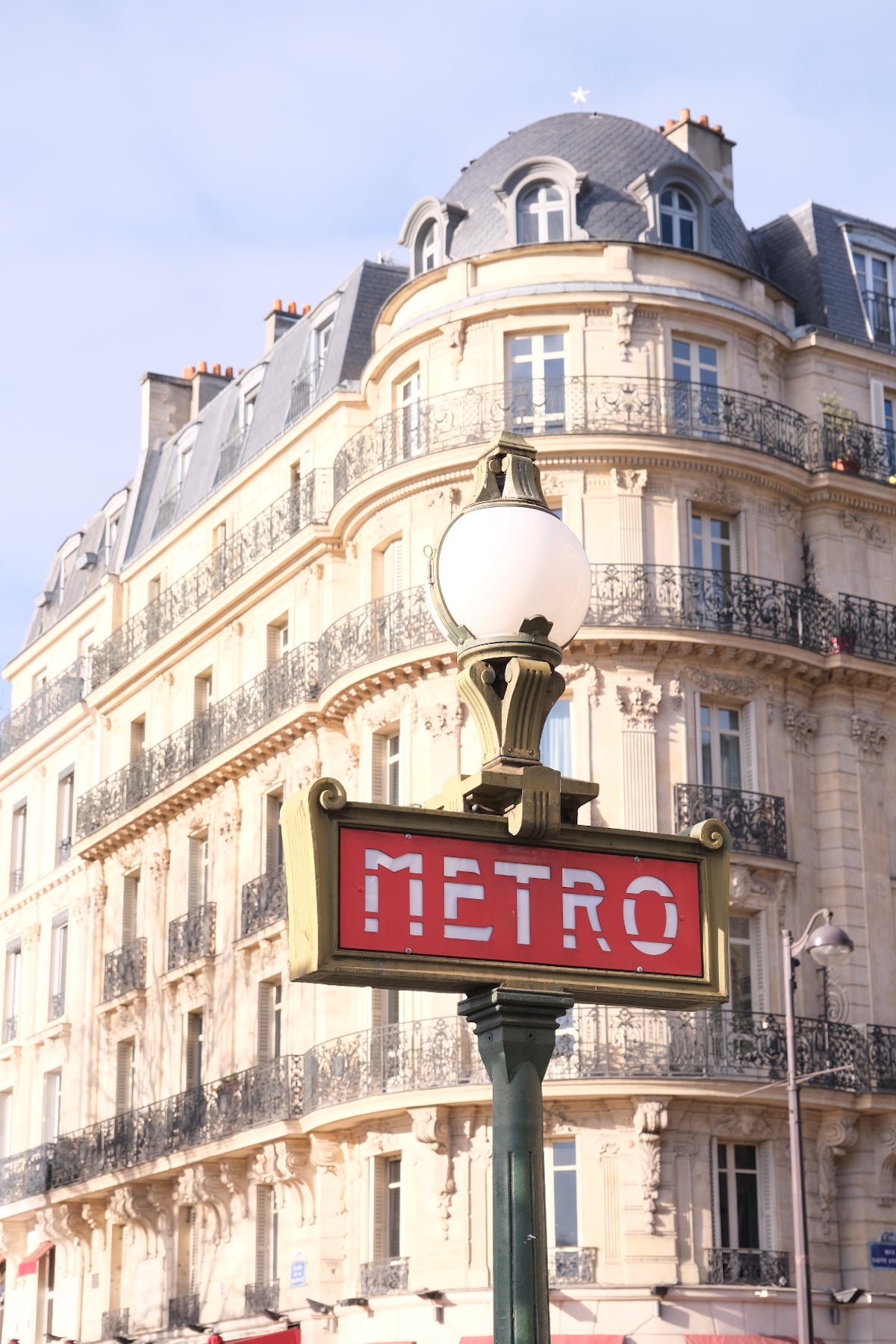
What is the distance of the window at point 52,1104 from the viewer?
37062 mm

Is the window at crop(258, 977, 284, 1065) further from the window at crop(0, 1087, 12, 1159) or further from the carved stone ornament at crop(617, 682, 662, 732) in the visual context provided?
the window at crop(0, 1087, 12, 1159)

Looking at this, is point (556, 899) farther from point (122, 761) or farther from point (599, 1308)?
point (122, 761)

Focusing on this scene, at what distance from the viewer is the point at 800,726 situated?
27.5m

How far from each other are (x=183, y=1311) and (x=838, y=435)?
15.4m

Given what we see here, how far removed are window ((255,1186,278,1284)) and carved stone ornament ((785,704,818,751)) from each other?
9.25 m

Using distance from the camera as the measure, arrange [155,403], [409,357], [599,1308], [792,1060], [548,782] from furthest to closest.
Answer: [155,403] → [409,357] → [599,1308] → [792,1060] → [548,782]

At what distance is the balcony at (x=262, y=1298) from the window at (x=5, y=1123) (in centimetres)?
1104

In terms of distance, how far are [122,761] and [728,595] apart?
524 inches

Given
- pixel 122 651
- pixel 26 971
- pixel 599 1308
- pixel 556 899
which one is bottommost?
pixel 599 1308

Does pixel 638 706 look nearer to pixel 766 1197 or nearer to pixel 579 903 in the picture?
pixel 766 1197

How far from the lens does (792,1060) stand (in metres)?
20.3

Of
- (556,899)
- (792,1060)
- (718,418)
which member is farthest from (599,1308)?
(556,899)

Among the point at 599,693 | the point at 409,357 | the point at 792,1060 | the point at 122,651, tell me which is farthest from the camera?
the point at 122,651

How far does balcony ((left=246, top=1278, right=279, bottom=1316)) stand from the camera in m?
28.0
